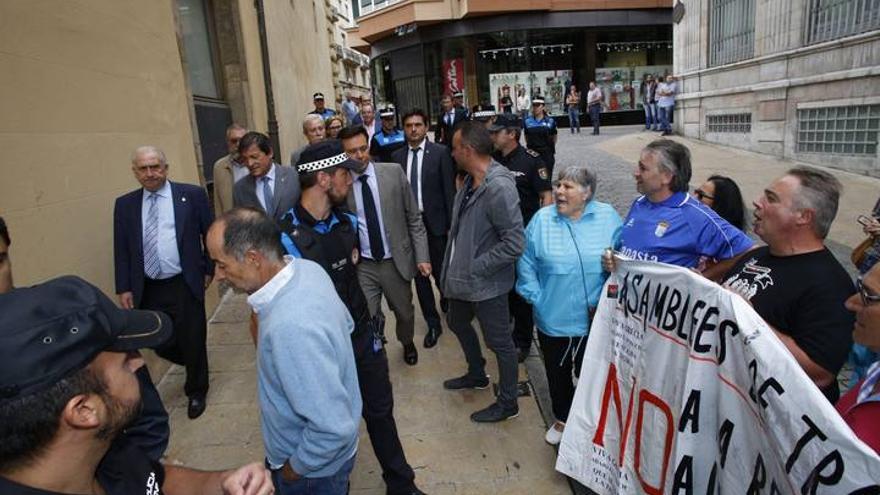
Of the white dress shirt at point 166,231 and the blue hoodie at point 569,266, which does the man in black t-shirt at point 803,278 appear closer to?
the blue hoodie at point 569,266

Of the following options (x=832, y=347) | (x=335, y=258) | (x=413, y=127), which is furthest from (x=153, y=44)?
(x=832, y=347)

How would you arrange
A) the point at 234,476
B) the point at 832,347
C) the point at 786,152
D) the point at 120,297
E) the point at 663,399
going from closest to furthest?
the point at 234,476 < the point at 832,347 < the point at 663,399 < the point at 120,297 < the point at 786,152

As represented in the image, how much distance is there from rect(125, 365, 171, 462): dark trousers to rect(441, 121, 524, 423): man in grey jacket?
1.94 meters

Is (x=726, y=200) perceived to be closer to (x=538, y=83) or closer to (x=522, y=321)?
(x=522, y=321)

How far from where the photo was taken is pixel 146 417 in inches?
73.6

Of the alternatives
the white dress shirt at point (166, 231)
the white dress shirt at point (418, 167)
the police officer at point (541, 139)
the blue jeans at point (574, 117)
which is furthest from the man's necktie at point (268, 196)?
the blue jeans at point (574, 117)

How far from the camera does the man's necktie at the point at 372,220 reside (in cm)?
400

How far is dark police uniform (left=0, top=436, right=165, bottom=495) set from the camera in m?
1.39

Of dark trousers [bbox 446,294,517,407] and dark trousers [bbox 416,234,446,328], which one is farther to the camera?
dark trousers [bbox 416,234,446,328]

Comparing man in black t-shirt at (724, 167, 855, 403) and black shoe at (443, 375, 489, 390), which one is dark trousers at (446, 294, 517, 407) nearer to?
black shoe at (443, 375, 489, 390)

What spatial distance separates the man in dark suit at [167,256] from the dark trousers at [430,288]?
1819mm

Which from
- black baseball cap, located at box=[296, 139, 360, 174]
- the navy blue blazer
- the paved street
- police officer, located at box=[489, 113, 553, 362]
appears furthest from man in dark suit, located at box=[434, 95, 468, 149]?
black baseball cap, located at box=[296, 139, 360, 174]

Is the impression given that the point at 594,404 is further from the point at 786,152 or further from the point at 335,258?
the point at 786,152

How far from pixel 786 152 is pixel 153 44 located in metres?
11.7
